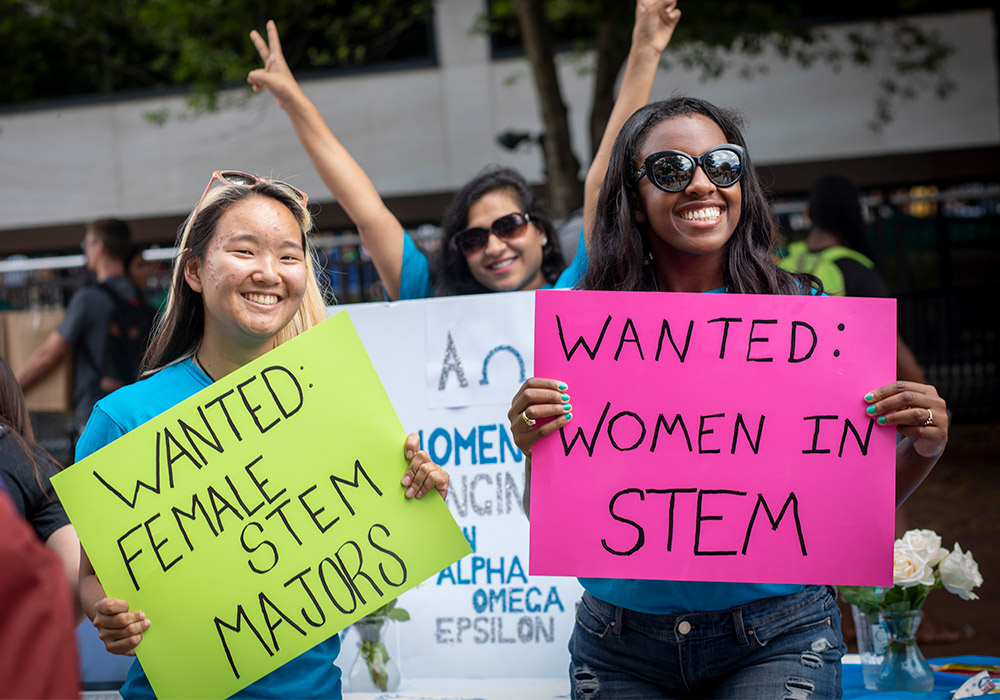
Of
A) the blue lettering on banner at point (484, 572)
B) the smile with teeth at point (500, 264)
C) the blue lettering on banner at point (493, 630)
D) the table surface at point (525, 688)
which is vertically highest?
the smile with teeth at point (500, 264)

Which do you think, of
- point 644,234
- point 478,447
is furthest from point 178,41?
point 644,234

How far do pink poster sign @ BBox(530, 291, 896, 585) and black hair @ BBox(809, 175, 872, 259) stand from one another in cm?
291

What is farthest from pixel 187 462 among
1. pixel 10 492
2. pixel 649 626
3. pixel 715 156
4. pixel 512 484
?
pixel 512 484

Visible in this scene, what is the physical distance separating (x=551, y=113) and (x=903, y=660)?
6080 mm

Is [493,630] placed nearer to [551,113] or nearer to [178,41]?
[551,113]

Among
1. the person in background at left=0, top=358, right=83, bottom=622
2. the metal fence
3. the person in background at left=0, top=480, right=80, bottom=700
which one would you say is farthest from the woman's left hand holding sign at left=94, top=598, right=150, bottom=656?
the metal fence

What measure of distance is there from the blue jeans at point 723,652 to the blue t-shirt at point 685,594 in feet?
0.05

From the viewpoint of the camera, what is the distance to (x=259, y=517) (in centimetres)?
209

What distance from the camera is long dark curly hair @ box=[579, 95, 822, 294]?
2.13m

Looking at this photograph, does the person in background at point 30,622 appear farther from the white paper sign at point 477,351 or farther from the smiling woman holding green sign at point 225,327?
the white paper sign at point 477,351

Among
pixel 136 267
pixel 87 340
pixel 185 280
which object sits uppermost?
pixel 136 267

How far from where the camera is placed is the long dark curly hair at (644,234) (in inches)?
83.9

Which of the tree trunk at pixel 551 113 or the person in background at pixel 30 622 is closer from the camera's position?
the person in background at pixel 30 622

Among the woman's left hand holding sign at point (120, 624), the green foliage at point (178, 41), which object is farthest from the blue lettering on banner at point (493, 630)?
the green foliage at point (178, 41)
